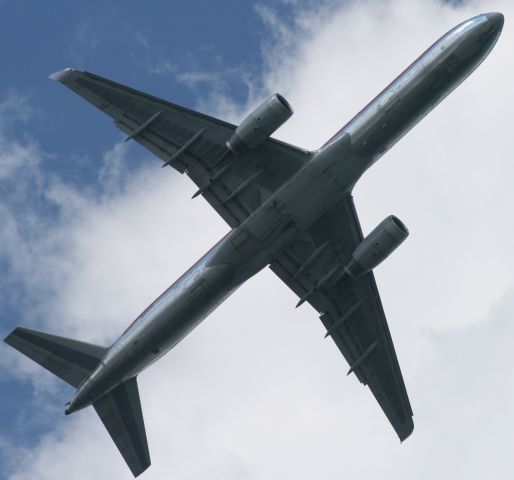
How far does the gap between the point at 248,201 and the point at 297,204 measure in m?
3.66

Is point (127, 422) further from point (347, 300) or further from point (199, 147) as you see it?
point (199, 147)

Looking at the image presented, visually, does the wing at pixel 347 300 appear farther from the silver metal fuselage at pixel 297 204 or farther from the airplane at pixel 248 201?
the silver metal fuselage at pixel 297 204

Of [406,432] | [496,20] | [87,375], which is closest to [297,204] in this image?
[496,20]

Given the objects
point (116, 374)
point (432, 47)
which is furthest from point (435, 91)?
point (116, 374)

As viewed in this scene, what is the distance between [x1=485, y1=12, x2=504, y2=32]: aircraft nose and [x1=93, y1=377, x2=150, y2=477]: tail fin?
30.9 meters

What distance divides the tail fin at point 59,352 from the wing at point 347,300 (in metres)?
13.1

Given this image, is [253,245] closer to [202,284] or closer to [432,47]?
[202,284]

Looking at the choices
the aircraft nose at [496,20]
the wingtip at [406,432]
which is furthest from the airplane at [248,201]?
the wingtip at [406,432]

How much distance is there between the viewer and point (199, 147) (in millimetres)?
54531

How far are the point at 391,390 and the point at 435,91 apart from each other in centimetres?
2144

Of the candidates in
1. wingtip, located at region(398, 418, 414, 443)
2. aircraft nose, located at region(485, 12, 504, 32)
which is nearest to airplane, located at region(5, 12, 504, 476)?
aircraft nose, located at region(485, 12, 504, 32)

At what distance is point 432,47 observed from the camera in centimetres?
5219

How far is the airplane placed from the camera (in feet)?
170

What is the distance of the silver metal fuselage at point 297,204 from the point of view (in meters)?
51.5
